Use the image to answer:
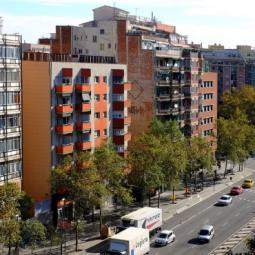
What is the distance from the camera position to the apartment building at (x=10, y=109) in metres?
73.2

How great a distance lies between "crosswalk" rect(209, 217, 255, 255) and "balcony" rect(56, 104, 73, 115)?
92.1 ft

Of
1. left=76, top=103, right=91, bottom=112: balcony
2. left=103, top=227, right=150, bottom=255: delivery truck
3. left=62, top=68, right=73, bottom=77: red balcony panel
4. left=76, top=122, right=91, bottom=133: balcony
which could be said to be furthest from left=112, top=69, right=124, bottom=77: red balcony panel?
left=103, top=227, right=150, bottom=255: delivery truck

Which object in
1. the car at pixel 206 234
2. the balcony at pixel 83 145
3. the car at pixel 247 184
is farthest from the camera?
the car at pixel 247 184

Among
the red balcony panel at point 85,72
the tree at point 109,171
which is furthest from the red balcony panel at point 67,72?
the tree at point 109,171

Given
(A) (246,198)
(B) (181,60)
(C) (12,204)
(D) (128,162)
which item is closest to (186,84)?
(B) (181,60)

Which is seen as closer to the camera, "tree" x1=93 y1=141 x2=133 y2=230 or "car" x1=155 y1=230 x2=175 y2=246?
"car" x1=155 y1=230 x2=175 y2=246

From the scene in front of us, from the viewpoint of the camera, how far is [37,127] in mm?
81125

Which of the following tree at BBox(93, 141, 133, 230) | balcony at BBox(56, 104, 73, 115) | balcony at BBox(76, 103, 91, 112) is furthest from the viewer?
balcony at BBox(76, 103, 91, 112)

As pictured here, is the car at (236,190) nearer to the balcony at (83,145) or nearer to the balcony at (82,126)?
the balcony at (83,145)

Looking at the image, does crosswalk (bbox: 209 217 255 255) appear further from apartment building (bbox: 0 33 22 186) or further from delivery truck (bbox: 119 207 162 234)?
apartment building (bbox: 0 33 22 186)

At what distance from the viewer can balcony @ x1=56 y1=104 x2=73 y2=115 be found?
81250 millimetres

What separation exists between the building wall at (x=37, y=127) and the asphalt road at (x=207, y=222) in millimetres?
18952

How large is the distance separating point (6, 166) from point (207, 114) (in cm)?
7754

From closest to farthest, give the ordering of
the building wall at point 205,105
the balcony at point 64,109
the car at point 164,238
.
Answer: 1. the car at point 164,238
2. the balcony at point 64,109
3. the building wall at point 205,105
